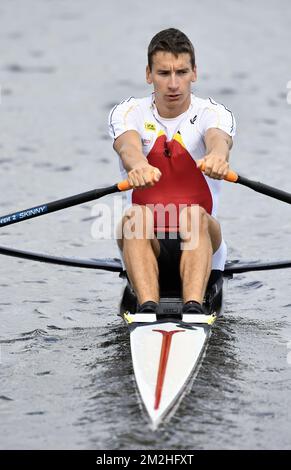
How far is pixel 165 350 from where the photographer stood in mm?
7988

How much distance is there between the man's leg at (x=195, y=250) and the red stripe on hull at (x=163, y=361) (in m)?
0.50

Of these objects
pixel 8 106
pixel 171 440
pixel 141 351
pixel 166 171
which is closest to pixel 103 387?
pixel 141 351

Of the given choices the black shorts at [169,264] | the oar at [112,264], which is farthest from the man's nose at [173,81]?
the oar at [112,264]

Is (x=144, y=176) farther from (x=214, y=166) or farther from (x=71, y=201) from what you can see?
(x=71, y=201)

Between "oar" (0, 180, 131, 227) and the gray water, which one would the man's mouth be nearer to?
"oar" (0, 180, 131, 227)

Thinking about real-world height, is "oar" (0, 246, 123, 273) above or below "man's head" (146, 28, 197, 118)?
below

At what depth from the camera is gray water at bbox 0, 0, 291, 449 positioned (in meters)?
7.57

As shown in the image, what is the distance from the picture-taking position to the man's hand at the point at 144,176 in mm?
8320

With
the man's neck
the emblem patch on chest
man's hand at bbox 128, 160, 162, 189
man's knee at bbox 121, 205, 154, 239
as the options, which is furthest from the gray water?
the man's neck

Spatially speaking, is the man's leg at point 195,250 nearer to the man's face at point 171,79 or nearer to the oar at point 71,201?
the oar at point 71,201

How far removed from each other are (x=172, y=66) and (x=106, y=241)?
3942mm

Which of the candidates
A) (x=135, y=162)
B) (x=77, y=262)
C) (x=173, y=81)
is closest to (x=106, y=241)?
(x=77, y=262)
